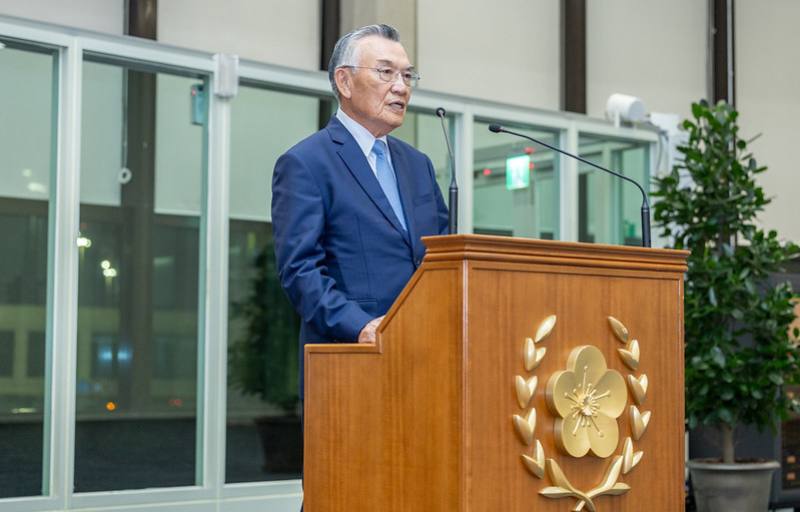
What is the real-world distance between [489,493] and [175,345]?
3.84m

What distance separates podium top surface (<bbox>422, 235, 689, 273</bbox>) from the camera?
2.07 m

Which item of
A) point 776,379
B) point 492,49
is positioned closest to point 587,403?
point 776,379

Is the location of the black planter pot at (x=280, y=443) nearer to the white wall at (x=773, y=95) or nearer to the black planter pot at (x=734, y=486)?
the black planter pot at (x=734, y=486)

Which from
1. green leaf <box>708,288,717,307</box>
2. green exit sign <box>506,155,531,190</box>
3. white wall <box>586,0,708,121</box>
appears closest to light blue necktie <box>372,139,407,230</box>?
green leaf <box>708,288,717,307</box>

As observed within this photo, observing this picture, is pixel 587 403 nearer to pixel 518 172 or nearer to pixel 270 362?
pixel 270 362

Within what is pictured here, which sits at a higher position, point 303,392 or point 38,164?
point 38,164

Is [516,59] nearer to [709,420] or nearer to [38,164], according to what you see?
[709,420]

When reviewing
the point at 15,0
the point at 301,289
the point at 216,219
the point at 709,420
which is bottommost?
the point at 709,420

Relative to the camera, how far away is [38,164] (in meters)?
5.27

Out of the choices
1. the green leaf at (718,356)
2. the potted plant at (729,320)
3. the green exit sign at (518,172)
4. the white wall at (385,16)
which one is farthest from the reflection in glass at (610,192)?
the green leaf at (718,356)

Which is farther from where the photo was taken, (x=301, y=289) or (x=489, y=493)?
(x=301, y=289)

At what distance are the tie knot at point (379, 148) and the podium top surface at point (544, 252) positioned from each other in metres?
0.63

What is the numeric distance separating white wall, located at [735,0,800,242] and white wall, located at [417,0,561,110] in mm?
1691

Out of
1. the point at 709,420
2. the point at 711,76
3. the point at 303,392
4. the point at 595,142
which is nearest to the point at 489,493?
the point at 303,392
